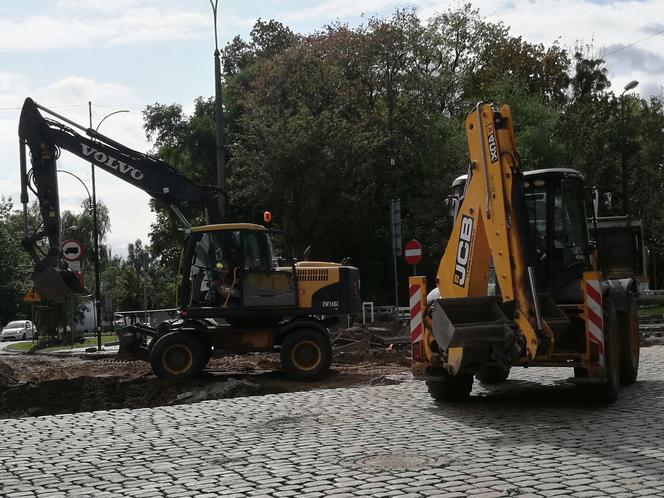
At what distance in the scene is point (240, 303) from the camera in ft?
53.4

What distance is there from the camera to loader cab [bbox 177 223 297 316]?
1628 cm

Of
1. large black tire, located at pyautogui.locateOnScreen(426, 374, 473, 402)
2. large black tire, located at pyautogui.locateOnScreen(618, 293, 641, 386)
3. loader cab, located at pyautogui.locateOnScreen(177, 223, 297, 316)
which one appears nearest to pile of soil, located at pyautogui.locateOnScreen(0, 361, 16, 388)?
loader cab, located at pyautogui.locateOnScreen(177, 223, 297, 316)

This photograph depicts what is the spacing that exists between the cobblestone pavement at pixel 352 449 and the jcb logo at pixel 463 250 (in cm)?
158

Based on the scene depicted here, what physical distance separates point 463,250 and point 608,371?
86.3 inches

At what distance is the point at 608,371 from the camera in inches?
415

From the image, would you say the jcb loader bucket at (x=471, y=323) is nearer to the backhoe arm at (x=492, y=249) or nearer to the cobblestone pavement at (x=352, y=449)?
the backhoe arm at (x=492, y=249)

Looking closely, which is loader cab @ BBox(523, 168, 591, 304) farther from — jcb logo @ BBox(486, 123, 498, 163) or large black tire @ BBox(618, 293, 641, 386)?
large black tire @ BBox(618, 293, 641, 386)

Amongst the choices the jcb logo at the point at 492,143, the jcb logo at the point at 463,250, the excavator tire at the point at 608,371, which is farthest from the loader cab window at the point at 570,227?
the jcb logo at the point at 492,143

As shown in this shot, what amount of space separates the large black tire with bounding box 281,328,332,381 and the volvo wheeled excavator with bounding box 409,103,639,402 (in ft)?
15.8

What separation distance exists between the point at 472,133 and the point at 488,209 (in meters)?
1.03

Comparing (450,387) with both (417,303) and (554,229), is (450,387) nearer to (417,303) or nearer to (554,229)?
(417,303)

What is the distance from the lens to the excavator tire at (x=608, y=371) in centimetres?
1053

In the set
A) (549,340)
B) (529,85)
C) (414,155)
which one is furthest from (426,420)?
(529,85)

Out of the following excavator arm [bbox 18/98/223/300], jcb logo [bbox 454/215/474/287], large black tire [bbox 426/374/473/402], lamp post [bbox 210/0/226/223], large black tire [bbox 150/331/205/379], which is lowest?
large black tire [bbox 426/374/473/402]
